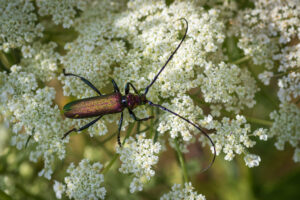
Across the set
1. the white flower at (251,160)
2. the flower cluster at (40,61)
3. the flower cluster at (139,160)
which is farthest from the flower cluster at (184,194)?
the flower cluster at (40,61)

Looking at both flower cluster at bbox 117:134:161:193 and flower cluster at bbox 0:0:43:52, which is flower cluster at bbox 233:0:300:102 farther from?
flower cluster at bbox 0:0:43:52

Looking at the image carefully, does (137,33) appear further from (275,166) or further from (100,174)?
(275,166)

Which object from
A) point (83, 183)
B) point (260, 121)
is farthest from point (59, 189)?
point (260, 121)

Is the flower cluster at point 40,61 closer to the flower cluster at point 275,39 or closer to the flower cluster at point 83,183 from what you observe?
the flower cluster at point 83,183

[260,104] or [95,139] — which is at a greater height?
[260,104]

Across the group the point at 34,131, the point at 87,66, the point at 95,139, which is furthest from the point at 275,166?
the point at 34,131

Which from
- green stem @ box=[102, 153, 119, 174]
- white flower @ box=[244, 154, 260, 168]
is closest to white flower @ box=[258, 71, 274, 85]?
white flower @ box=[244, 154, 260, 168]
